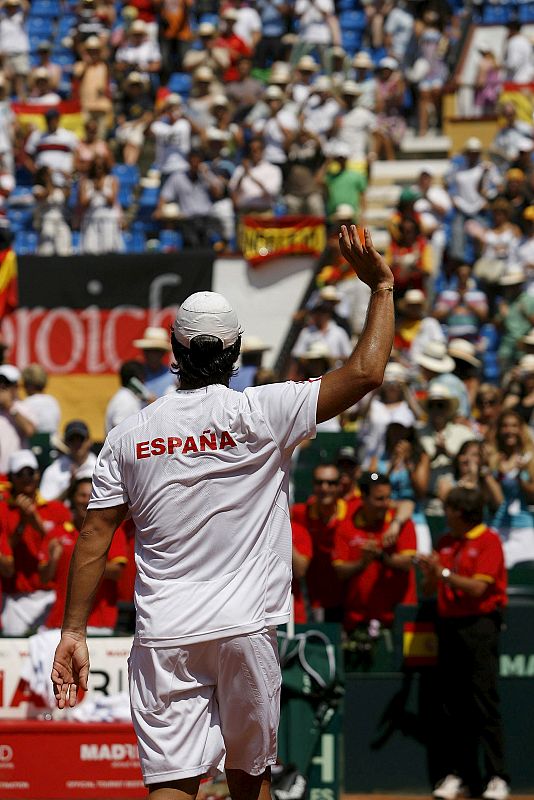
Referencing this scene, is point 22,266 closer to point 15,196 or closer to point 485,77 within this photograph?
point 15,196

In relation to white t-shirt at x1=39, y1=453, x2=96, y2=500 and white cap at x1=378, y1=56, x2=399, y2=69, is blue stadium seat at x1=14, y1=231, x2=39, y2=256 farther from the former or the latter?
white t-shirt at x1=39, y1=453, x2=96, y2=500

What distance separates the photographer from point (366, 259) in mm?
4613

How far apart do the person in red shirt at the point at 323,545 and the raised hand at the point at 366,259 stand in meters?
4.78

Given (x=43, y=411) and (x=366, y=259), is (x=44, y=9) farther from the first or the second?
(x=366, y=259)

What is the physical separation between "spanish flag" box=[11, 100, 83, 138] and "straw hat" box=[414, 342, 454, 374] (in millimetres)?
8628

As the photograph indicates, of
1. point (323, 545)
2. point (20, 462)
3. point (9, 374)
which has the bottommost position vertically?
point (323, 545)

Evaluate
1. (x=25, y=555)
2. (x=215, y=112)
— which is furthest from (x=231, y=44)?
(x=25, y=555)

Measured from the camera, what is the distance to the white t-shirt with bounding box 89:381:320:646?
15.1ft

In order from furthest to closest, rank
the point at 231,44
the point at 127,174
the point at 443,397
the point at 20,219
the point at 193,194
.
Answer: the point at 231,44 → the point at 127,174 → the point at 20,219 → the point at 193,194 → the point at 443,397

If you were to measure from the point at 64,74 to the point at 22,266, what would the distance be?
7.12m

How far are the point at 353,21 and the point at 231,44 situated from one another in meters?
1.73

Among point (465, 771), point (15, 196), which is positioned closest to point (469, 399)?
point (465, 771)

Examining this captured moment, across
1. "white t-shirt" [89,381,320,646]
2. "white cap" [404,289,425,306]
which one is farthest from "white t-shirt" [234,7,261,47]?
"white t-shirt" [89,381,320,646]

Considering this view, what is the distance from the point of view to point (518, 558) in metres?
10.4
